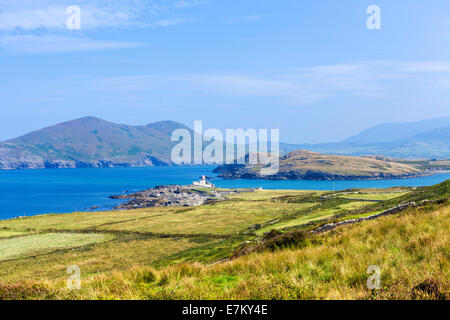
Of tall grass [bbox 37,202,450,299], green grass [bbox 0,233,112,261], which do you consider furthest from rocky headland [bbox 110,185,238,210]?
tall grass [bbox 37,202,450,299]

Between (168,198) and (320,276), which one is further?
(168,198)

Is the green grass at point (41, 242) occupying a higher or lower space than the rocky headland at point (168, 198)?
higher

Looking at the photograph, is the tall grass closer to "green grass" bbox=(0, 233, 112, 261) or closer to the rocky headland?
"green grass" bbox=(0, 233, 112, 261)

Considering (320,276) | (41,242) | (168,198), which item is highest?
(320,276)

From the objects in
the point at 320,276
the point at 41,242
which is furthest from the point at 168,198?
the point at 320,276

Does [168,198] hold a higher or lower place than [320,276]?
lower

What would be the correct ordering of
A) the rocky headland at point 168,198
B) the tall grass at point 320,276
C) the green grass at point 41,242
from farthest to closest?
the rocky headland at point 168,198
the green grass at point 41,242
the tall grass at point 320,276

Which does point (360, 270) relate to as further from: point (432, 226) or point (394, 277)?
point (432, 226)

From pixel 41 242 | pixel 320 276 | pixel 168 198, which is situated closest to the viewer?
pixel 320 276

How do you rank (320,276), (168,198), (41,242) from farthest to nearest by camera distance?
(168,198), (41,242), (320,276)

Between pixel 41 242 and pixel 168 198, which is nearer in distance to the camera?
pixel 41 242

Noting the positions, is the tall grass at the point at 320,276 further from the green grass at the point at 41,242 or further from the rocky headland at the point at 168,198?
the rocky headland at the point at 168,198

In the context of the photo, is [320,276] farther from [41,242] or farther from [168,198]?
[168,198]

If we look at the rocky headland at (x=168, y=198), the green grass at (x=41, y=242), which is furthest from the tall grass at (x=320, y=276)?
the rocky headland at (x=168, y=198)
